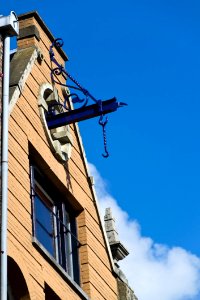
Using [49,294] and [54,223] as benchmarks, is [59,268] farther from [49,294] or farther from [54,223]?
[54,223]

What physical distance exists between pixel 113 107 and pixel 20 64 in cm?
206

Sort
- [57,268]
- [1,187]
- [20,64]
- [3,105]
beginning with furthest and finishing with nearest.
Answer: [20,64] < [57,268] < [3,105] < [1,187]

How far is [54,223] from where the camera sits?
60.8 feet

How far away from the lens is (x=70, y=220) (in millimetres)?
19500

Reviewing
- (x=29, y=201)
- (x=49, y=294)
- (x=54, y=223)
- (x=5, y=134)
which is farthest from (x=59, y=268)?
(x=5, y=134)

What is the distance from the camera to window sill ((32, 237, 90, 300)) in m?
16.3

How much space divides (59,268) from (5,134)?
3.17 m

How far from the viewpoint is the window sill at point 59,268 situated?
16281 mm

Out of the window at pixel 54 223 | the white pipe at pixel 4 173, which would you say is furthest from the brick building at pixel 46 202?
the white pipe at pixel 4 173

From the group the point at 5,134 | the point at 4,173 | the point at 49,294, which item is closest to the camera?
the point at 4,173

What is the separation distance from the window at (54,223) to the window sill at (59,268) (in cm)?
47

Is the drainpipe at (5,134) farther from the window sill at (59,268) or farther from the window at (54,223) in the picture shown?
the window at (54,223)

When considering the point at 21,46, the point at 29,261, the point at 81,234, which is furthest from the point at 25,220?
the point at 21,46

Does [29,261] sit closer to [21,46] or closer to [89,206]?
[89,206]
